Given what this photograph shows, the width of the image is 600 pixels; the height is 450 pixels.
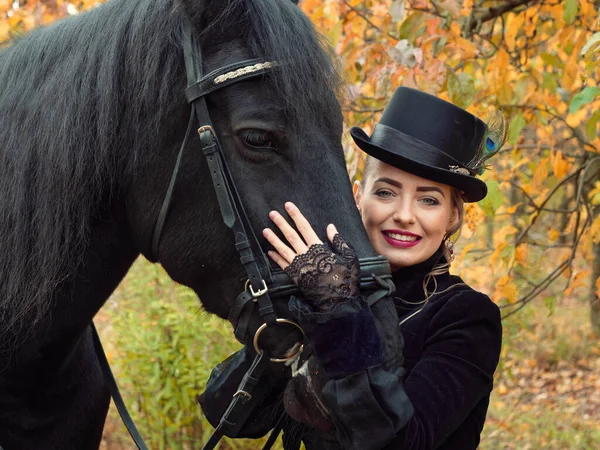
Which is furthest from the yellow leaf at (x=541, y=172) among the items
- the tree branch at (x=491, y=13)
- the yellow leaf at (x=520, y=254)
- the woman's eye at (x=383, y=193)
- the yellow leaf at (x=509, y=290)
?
the woman's eye at (x=383, y=193)

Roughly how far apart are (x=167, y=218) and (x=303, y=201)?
41cm

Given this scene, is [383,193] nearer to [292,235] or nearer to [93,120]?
[292,235]

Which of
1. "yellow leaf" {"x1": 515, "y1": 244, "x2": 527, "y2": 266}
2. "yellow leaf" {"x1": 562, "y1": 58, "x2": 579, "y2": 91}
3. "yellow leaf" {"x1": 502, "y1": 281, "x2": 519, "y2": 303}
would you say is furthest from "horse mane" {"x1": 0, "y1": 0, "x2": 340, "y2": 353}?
"yellow leaf" {"x1": 515, "y1": 244, "x2": 527, "y2": 266}

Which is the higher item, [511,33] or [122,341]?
[511,33]

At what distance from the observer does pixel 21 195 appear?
184 cm

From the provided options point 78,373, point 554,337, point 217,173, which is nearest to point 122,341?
point 78,373

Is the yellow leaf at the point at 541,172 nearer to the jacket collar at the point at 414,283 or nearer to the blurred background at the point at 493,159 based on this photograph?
the blurred background at the point at 493,159

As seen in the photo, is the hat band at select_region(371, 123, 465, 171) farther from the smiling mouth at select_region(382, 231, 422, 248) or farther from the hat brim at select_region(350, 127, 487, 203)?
the smiling mouth at select_region(382, 231, 422, 248)

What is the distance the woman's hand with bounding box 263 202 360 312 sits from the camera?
5.36 feet

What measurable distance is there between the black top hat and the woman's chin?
2.45 ft

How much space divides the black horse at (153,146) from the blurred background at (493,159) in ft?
1.16

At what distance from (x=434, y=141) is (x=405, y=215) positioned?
263 millimetres

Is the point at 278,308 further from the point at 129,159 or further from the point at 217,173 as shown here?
the point at 129,159

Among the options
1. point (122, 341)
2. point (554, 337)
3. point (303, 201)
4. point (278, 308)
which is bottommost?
point (554, 337)
